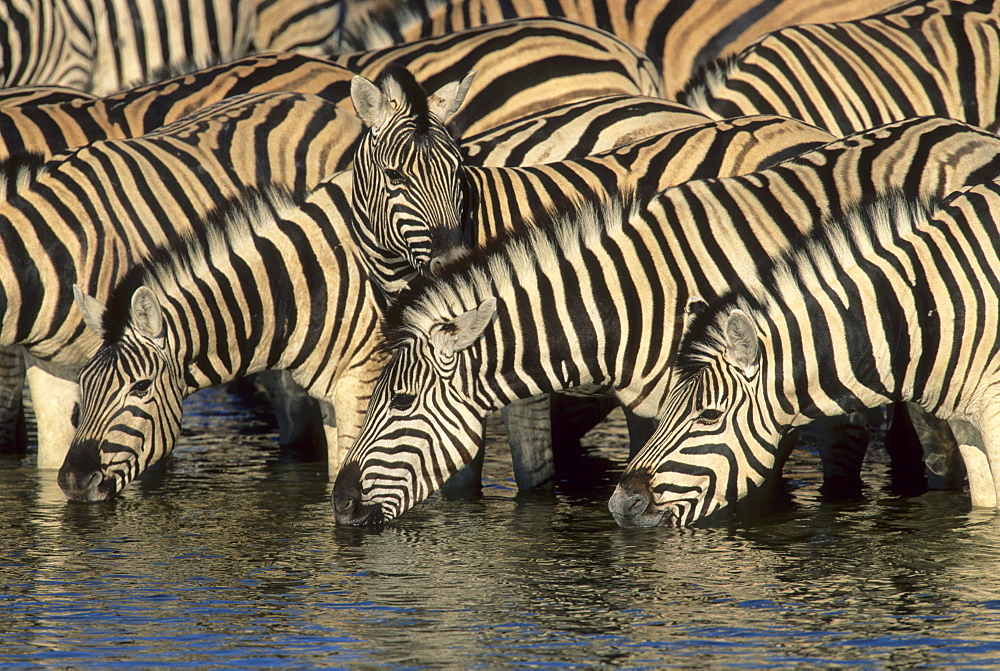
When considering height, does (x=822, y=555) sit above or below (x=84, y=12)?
below

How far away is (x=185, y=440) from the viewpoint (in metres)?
11.3

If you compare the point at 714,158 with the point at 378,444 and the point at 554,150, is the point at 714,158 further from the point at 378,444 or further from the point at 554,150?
the point at 378,444

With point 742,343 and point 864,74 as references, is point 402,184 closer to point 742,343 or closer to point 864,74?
point 742,343

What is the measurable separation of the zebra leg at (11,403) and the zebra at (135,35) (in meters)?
3.13

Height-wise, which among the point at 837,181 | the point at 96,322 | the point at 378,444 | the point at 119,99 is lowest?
the point at 378,444

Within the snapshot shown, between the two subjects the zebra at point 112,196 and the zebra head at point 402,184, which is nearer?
the zebra head at point 402,184

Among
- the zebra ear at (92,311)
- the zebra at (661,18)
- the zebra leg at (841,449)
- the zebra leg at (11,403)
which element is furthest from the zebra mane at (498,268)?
the zebra at (661,18)

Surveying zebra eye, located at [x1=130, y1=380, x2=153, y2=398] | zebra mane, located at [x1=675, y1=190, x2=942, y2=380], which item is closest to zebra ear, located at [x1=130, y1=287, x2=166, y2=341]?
zebra eye, located at [x1=130, y1=380, x2=153, y2=398]

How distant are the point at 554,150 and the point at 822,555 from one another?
3816 millimetres

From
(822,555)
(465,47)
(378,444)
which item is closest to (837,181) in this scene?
(822,555)

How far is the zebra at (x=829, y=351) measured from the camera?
7695 millimetres

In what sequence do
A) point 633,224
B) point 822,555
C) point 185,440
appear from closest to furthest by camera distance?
1. point 822,555
2. point 633,224
3. point 185,440

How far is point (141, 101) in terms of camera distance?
11.3 meters

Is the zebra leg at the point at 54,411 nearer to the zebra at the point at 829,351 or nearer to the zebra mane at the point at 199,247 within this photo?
the zebra mane at the point at 199,247
